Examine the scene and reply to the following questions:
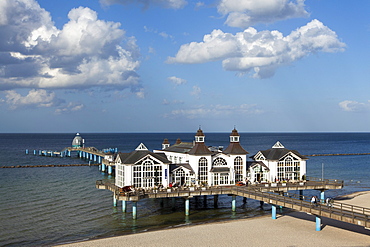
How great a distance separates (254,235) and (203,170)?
1670 cm

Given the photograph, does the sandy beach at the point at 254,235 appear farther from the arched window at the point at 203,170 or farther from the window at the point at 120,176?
the window at the point at 120,176

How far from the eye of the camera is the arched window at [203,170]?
51.3 m

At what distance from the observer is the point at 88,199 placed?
54.3 metres

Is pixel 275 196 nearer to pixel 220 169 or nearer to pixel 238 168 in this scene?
pixel 220 169

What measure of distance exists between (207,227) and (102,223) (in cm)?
1069

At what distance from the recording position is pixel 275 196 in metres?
42.0

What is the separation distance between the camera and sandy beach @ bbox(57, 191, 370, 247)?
33.6m

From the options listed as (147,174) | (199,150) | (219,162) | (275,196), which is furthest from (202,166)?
(275,196)

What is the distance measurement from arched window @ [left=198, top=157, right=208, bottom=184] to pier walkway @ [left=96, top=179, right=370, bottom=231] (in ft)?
9.88

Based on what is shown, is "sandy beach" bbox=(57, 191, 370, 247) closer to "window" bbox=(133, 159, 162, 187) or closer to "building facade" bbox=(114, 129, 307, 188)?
"window" bbox=(133, 159, 162, 187)

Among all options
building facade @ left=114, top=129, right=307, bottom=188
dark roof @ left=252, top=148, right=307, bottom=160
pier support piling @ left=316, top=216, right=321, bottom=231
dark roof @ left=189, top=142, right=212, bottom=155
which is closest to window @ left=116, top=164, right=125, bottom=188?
building facade @ left=114, top=129, right=307, bottom=188

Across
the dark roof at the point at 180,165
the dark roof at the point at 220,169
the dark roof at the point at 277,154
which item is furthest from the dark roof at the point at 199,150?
the dark roof at the point at 277,154

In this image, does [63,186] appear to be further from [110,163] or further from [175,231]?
[175,231]

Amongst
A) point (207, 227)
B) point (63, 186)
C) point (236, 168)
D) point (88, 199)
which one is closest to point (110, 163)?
point (63, 186)
